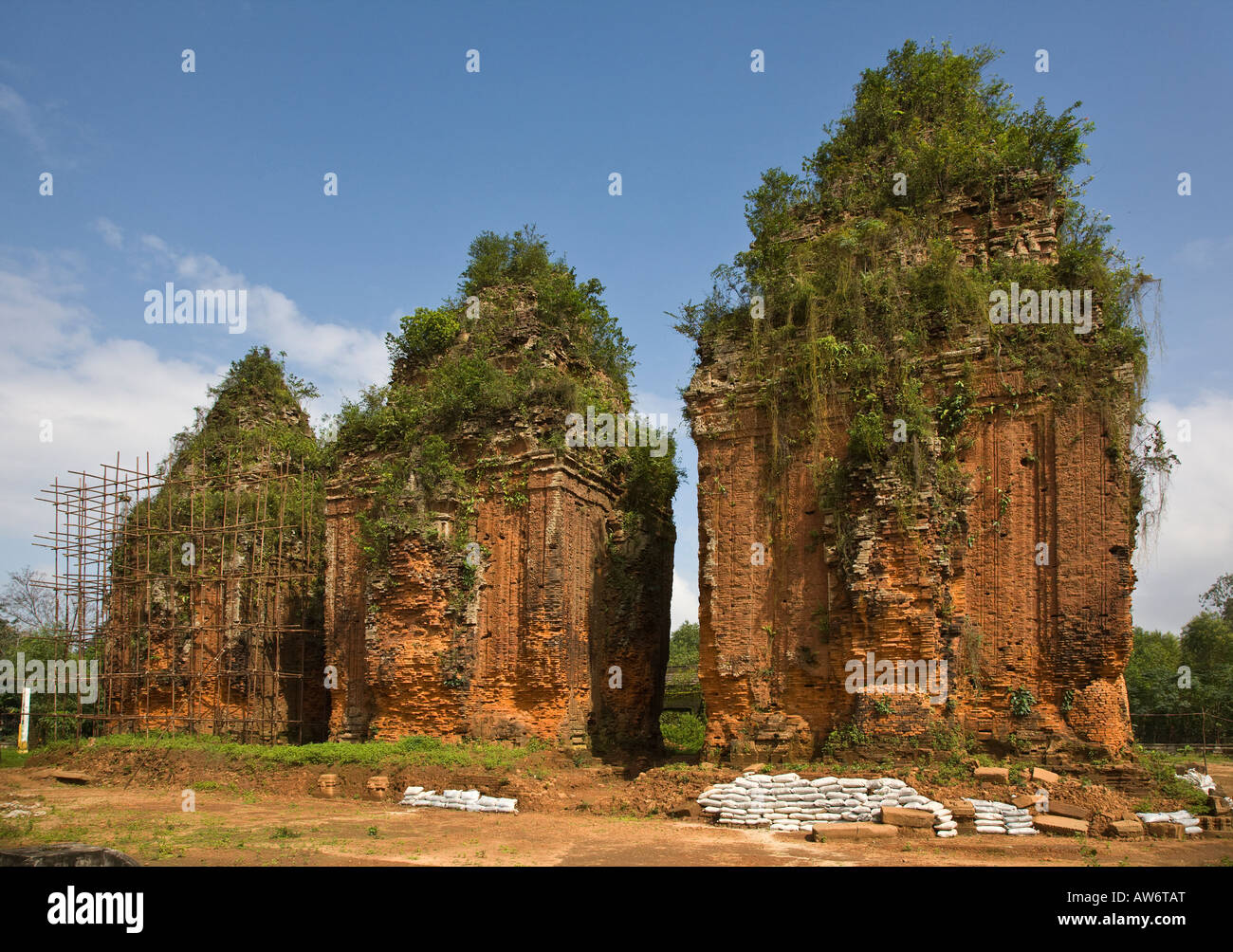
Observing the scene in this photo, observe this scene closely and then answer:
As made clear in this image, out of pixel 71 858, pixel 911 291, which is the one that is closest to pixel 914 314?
pixel 911 291

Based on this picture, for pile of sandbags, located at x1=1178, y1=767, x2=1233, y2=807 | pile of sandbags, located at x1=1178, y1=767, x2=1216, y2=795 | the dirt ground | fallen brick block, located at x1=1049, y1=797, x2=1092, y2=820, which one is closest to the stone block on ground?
the dirt ground

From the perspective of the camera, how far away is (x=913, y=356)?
14.9 metres

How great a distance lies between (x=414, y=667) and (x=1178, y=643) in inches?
1769

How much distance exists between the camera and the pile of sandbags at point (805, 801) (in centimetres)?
1194

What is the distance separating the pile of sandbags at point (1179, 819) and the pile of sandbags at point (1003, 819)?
1341 millimetres

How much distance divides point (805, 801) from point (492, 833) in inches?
Answer: 162

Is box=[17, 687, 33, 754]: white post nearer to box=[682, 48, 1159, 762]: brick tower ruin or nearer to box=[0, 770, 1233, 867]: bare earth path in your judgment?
box=[0, 770, 1233, 867]: bare earth path

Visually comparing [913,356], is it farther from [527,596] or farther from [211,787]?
[211,787]

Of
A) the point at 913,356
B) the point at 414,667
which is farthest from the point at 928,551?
the point at 414,667

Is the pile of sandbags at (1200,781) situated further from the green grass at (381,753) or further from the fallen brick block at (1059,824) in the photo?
the green grass at (381,753)

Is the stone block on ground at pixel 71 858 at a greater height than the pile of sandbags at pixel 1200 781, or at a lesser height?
greater

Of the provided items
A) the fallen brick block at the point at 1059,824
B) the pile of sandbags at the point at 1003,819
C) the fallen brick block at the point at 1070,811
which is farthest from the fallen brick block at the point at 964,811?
the fallen brick block at the point at 1070,811

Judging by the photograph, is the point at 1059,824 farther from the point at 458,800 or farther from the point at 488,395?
the point at 488,395

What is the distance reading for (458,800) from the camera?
590 inches
